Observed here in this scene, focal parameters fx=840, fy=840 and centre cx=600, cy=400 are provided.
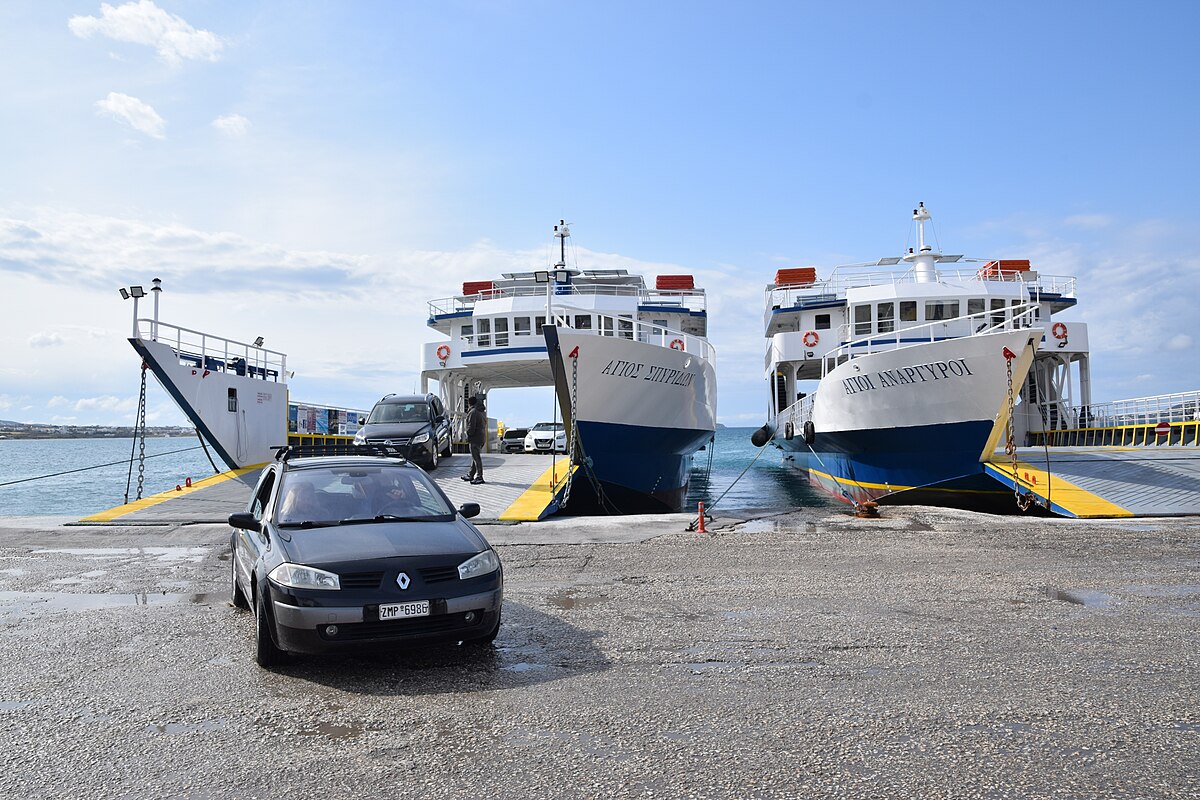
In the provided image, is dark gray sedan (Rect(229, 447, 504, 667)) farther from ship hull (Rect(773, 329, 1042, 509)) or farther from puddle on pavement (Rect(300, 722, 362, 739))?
ship hull (Rect(773, 329, 1042, 509))

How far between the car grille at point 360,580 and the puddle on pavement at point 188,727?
44.2 inches

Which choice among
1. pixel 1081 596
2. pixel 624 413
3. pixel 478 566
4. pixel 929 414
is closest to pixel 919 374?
pixel 929 414

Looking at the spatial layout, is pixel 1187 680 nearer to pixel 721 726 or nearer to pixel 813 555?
pixel 721 726

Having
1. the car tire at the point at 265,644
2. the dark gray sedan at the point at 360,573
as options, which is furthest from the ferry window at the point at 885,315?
the car tire at the point at 265,644

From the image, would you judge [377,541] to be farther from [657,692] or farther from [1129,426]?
[1129,426]

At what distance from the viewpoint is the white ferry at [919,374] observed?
57.3ft

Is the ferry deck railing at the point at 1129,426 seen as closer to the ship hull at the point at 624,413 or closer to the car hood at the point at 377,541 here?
the ship hull at the point at 624,413

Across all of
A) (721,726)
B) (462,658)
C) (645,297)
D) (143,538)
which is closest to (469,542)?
(462,658)

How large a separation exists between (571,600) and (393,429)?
12995 mm

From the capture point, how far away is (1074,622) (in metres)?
6.47

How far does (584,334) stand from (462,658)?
11.5 metres

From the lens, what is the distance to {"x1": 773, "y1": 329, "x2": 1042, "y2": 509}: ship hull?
17109 millimetres

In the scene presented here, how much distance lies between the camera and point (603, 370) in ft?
56.4

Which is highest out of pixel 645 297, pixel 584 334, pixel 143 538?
pixel 645 297
